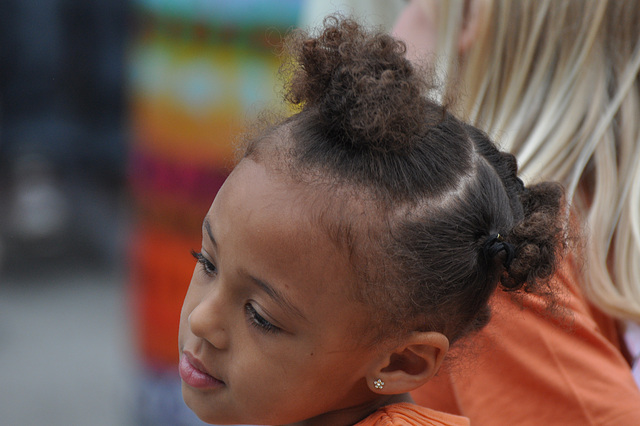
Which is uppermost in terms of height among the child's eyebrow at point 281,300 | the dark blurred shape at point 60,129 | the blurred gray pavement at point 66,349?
the child's eyebrow at point 281,300

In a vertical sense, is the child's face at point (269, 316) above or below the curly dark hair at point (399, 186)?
below

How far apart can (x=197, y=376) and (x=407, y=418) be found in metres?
0.34

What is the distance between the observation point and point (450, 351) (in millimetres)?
1312

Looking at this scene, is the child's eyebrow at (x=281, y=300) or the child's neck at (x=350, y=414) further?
the child's neck at (x=350, y=414)

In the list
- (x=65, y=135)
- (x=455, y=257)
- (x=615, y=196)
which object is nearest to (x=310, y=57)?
(x=455, y=257)

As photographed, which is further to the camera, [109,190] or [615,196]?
[109,190]

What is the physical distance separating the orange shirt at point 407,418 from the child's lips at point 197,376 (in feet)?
0.80

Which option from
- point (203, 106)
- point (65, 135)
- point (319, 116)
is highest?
point (319, 116)

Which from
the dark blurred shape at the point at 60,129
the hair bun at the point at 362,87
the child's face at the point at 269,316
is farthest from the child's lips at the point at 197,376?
the dark blurred shape at the point at 60,129

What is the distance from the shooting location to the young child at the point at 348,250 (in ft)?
3.53

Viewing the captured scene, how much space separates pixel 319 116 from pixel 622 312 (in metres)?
0.70

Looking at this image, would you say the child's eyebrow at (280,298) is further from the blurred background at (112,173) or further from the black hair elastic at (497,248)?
the blurred background at (112,173)

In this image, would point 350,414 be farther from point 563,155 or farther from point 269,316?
point 563,155

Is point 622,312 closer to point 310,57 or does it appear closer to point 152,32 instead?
point 310,57
